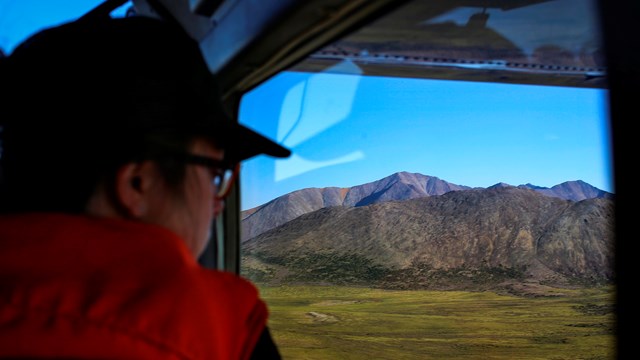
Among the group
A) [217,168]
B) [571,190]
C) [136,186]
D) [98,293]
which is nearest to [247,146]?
[217,168]

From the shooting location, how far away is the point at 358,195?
2451 millimetres

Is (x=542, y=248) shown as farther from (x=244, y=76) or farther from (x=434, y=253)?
(x=244, y=76)

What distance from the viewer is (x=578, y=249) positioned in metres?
2.03

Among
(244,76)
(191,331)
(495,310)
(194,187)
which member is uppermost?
(244,76)

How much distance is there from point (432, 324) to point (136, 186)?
165cm

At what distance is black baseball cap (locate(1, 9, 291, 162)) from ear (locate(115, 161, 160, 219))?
52 mm

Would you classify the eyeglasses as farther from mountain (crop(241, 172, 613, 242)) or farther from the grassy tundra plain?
the grassy tundra plain

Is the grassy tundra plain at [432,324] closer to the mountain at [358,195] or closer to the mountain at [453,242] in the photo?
the mountain at [453,242]

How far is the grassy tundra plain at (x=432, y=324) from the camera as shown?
6.86ft

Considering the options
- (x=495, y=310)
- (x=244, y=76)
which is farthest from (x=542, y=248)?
(x=244, y=76)

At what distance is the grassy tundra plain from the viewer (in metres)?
2.09

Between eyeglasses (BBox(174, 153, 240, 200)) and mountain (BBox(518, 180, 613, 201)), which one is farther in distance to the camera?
mountain (BBox(518, 180, 613, 201))

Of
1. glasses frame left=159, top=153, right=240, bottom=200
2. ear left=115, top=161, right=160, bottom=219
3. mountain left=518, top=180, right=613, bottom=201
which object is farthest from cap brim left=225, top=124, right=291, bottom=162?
mountain left=518, top=180, right=613, bottom=201

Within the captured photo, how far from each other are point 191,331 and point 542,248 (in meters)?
1.70
